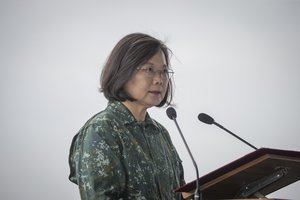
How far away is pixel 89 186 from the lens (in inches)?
52.4

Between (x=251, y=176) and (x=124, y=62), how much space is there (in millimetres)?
696

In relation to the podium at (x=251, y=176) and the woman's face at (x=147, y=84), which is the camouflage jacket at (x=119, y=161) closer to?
the woman's face at (x=147, y=84)

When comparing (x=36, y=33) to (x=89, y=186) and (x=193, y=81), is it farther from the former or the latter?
(x=89, y=186)

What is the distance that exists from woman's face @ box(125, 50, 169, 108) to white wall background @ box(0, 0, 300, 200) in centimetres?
141

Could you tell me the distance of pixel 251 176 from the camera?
1.28m

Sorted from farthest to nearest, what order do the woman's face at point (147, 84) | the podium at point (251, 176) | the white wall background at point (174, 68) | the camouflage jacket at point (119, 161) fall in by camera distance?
the white wall background at point (174, 68), the woman's face at point (147, 84), the camouflage jacket at point (119, 161), the podium at point (251, 176)

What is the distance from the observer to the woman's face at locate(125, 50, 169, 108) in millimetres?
1640

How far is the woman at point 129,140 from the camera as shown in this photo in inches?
53.7

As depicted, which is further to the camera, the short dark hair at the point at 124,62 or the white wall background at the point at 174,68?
the white wall background at the point at 174,68

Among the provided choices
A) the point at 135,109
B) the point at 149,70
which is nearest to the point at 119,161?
the point at 135,109

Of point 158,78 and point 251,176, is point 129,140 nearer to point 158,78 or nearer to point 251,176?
point 158,78

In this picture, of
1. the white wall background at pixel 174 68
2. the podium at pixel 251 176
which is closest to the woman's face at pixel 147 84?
the podium at pixel 251 176

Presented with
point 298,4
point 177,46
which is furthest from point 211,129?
point 298,4

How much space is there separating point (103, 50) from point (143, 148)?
1.71 metres
